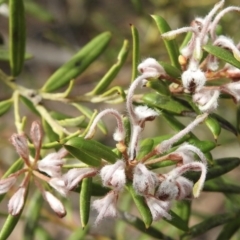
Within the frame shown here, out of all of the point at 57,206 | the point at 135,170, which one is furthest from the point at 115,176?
the point at 57,206

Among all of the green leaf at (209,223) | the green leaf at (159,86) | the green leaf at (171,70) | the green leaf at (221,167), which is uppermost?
the green leaf at (171,70)

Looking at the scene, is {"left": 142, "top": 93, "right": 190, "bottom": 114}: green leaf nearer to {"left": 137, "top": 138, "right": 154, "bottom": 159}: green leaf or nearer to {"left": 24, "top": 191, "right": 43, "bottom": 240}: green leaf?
{"left": 137, "top": 138, "right": 154, "bottom": 159}: green leaf

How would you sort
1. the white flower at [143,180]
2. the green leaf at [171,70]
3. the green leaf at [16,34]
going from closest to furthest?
1. the white flower at [143,180]
2. the green leaf at [171,70]
3. the green leaf at [16,34]

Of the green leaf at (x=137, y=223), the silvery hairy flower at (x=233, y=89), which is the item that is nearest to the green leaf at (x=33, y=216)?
the green leaf at (x=137, y=223)

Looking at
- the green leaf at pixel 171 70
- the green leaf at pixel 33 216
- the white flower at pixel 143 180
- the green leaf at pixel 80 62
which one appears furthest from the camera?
the green leaf at pixel 33 216

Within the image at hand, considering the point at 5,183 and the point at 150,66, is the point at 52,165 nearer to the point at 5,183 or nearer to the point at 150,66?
the point at 5,183

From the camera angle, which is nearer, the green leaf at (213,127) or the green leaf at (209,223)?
the green leaf at (213,127)

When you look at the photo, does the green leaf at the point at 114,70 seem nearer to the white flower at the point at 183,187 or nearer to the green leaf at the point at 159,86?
the green leaf at the point at 159,86
